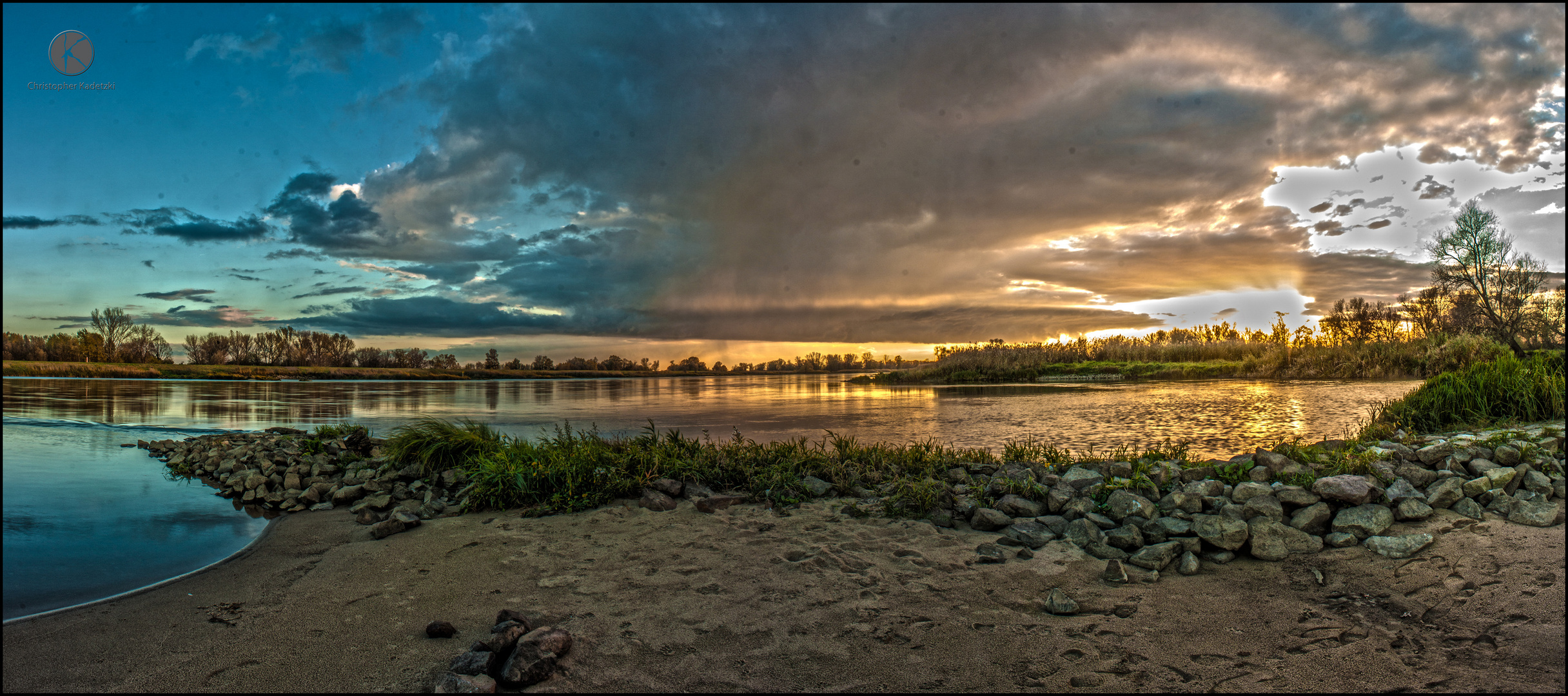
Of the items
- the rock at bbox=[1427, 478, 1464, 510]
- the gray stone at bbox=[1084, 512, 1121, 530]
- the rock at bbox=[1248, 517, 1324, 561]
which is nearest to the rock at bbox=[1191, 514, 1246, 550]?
the rock at bbox=[1248, 517, 1324, 561]

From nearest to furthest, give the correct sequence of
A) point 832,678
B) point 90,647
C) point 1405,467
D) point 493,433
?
point 832,678 → point 90,647 → point 1405,467 → point 493,433

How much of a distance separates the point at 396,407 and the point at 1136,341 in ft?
103

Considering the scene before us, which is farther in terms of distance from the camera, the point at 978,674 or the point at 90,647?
the point at 90,647

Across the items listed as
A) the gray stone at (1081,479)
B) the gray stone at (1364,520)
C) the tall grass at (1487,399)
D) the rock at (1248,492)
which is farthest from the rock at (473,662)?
the tall grass at (1487,399)

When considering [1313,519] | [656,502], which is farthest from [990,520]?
[656,502]

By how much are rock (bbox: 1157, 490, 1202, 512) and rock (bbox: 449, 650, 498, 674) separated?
4.74m

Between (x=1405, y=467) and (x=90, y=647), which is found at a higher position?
(x=1405, y=467)

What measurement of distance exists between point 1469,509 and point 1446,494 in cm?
15

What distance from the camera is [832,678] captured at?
2.69 meters

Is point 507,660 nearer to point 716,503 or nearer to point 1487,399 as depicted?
point 716,503

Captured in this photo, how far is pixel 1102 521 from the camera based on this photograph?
457 cm

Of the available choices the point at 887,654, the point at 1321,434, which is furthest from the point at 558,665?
the point at 1321,434

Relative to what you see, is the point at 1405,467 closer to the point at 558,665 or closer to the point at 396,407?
the point at 558,665

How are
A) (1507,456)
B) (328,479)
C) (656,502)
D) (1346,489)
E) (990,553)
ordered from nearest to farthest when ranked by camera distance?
(990,553) < (1346,489) < (1507,456) < (656,502) < (328,479)
